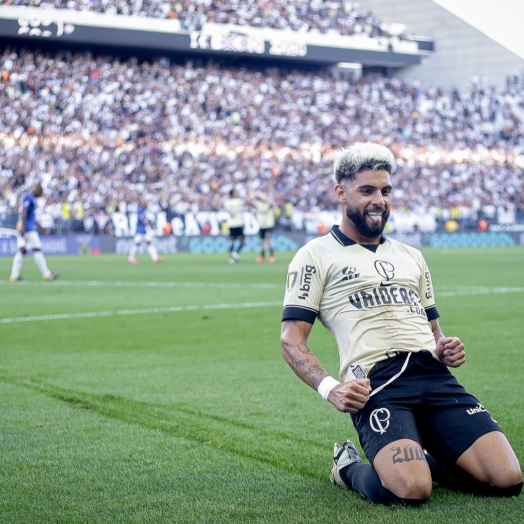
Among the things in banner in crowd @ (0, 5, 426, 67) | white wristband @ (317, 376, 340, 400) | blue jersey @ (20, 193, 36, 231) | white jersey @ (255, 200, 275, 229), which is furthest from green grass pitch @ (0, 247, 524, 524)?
banner in crowd @ (0, 5, 426, 67)

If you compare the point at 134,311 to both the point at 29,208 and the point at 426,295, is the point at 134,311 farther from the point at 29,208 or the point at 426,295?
the point at 426,295

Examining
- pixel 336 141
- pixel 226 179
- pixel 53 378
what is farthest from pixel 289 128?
pixel 53 378

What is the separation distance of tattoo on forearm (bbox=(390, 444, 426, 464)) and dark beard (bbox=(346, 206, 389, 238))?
3.64 ft

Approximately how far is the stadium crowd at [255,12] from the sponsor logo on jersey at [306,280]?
42.0 metres

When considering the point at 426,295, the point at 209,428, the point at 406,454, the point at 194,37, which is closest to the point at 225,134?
the point at 194,37

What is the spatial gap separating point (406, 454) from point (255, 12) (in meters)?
49.0

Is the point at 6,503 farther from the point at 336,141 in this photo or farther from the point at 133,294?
the point at 336,141

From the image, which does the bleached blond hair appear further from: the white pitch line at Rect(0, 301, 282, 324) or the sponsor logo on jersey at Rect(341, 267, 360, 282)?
the white pitch line at Rect(0, 301, 282, 324)

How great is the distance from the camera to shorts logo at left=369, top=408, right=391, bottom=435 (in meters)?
4.21

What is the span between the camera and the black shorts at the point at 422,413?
4.22 m

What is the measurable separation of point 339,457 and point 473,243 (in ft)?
128

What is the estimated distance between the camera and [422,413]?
4.43 metres

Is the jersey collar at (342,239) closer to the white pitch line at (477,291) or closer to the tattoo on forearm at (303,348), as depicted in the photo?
the tattoo on forearm at (303,348)

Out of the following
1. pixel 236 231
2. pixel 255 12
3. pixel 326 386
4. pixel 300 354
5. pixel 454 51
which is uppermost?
pixel 255 12
